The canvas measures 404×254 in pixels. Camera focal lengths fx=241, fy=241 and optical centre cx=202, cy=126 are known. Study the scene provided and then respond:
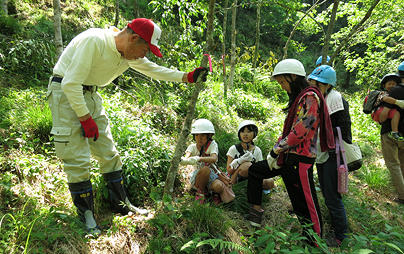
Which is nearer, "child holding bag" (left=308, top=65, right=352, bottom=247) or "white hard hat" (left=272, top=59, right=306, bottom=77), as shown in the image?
"white hard hat" (left=272, top=59, right=306, bottom=77)

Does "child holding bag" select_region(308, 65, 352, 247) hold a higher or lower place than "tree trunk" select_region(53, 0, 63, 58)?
lower

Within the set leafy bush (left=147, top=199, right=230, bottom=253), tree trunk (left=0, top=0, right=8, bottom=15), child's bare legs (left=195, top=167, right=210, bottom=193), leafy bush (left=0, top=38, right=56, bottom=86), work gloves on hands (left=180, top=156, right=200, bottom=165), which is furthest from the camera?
tree trunk (left=0, top=0, right=8, bottom=15)

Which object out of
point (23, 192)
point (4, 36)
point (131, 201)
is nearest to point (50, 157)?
point (23, 192)

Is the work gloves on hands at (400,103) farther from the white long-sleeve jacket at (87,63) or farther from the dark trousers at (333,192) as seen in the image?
the white long-sleeve jacket at (87,63)

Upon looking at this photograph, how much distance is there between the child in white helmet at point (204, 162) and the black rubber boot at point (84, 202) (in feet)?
3.55

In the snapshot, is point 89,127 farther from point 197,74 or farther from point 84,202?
point 197,74

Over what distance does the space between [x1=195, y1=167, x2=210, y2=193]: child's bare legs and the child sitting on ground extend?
3.01 meters

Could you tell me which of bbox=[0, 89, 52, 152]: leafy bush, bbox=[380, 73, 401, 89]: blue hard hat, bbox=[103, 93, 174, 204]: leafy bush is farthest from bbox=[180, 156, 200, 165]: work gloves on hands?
bbox=[380, 73, 401, 89]: blue hard hat

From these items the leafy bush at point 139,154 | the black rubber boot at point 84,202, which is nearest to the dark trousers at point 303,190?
the leafy bush at point 139,154

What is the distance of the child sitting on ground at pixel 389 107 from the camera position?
373cm

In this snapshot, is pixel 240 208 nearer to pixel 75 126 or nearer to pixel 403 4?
pixel 75 126

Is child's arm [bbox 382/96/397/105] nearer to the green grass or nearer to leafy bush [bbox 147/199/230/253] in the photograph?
the green grass

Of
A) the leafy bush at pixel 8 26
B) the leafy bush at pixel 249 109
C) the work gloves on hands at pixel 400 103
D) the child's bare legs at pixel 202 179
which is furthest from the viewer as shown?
the leafy bush at pixel 249 109

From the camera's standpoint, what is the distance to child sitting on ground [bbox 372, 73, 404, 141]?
3.73 meters
